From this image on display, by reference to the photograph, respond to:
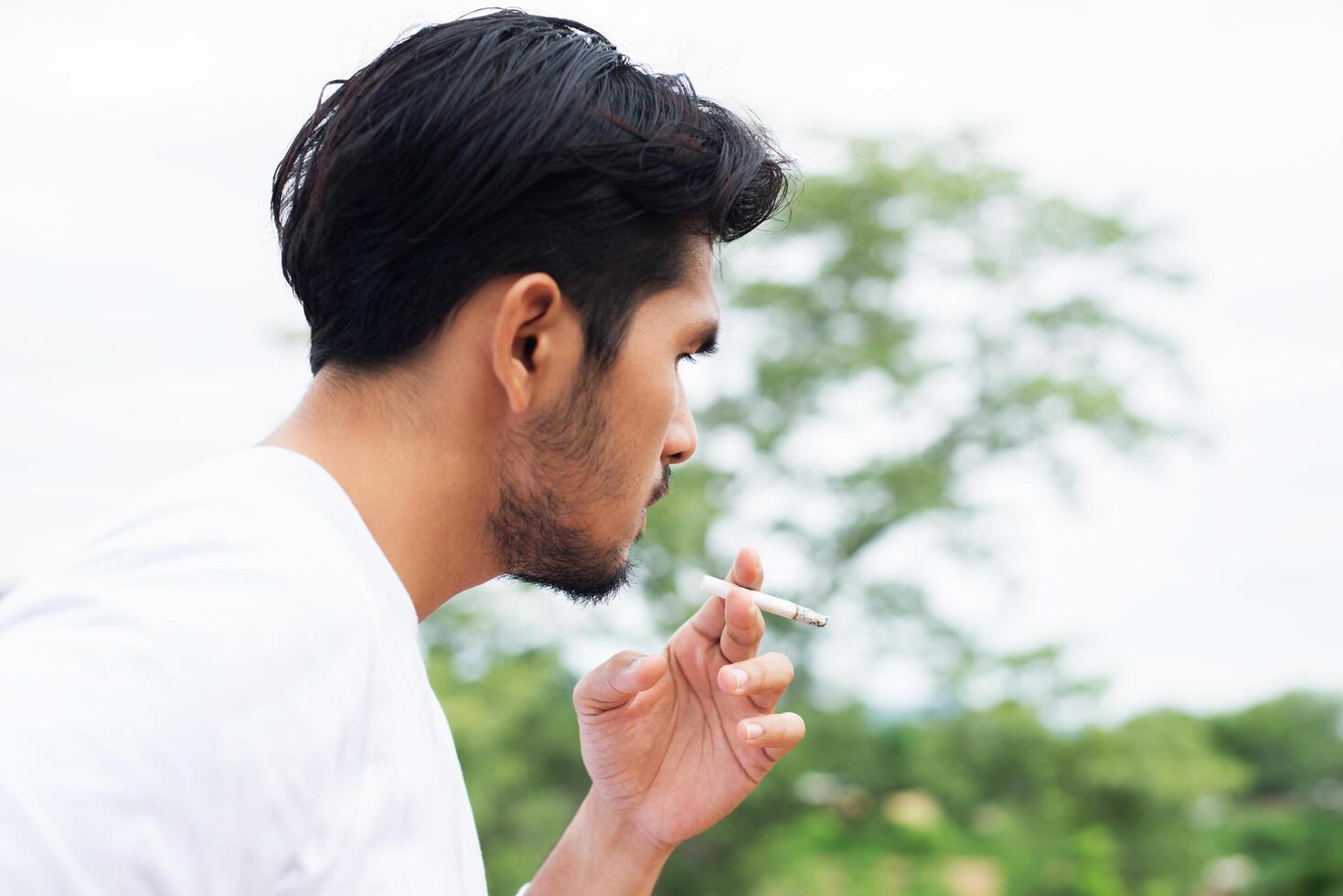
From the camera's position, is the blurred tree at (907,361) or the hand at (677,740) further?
the blurred tree at (907,361)

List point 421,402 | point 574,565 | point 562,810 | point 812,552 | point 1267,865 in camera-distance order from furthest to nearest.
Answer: point 812,552, point 1267,865, point 562,810, point 574,565, point 421,402

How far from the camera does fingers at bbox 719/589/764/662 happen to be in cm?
130

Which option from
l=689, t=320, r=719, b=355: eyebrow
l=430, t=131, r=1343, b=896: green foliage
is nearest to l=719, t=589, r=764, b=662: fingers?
l=689, t=320, r=719, b=355: eyebrow

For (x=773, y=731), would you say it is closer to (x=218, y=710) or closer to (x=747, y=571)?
(x=747, y=571)

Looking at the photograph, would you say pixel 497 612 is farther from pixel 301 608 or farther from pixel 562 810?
pixel 301 608

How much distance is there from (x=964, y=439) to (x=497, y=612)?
10.8 feet

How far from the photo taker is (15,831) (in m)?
0.69

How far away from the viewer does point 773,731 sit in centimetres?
126

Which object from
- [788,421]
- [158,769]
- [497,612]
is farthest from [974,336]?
[158,769]

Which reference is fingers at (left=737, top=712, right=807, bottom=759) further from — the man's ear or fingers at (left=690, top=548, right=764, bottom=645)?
the man's ear

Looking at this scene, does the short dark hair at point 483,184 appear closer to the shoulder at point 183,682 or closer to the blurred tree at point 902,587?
the shoulder at point 183,682

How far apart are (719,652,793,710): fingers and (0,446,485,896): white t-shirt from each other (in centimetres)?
36

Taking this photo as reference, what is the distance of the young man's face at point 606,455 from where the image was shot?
3.73 feet

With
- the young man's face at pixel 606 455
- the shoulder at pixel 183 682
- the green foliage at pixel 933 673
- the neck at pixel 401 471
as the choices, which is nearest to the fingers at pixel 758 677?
the young man's face at pixel 606 455
